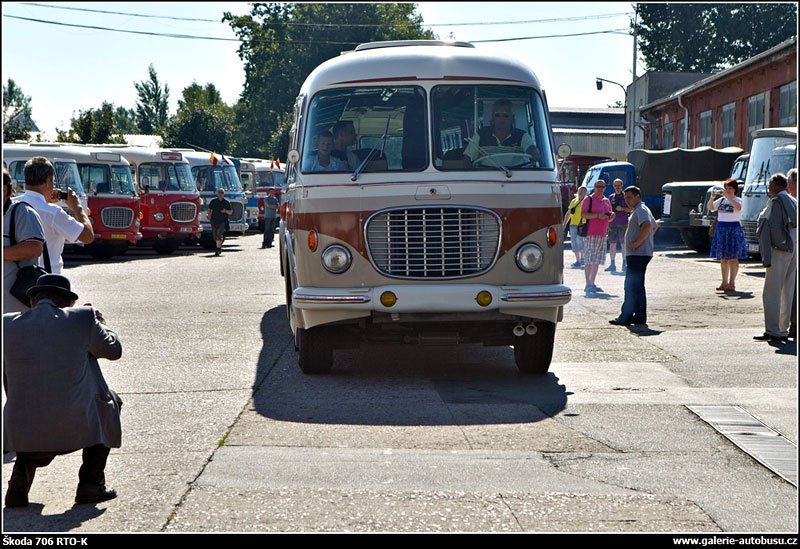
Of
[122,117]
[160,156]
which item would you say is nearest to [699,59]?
[160,156]

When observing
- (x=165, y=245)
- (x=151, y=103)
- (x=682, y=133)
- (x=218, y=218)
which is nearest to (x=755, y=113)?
(x=682, y=133)

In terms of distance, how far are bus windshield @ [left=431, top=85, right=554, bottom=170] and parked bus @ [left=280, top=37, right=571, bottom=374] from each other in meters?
0.01

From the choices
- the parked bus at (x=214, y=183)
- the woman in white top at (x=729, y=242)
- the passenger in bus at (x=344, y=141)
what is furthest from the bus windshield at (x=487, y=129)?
the parked bus at (x=214, y=183)

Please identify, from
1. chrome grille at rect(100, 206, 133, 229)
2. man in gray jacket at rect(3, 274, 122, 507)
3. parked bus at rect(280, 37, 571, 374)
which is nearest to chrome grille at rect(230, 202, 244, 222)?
chrome grille at rect(100, 206, 133, 229)

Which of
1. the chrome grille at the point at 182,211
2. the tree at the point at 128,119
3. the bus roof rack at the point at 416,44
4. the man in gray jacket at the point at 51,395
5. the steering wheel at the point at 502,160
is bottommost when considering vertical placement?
the chrome grille at the point at 182,211

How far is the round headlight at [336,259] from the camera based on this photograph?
1015 cm

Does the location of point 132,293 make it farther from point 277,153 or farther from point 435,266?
point 277,153

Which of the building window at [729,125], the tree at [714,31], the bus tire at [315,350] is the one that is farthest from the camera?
the tree at [714,31]

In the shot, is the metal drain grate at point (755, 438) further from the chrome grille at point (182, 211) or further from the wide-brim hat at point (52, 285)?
the chrome grille at point (182, 211)

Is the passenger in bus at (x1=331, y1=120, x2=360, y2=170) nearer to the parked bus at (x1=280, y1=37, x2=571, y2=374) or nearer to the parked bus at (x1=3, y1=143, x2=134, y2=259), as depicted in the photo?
the parked bus at (x1=280, y1=37, x2=571, y2=374)

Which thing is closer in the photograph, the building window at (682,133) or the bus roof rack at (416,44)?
the bus roof rack at (416,44)

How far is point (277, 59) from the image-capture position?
79.9 m

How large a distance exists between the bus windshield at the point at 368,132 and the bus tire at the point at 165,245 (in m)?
23.0

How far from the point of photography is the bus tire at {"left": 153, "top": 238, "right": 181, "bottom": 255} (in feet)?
109
